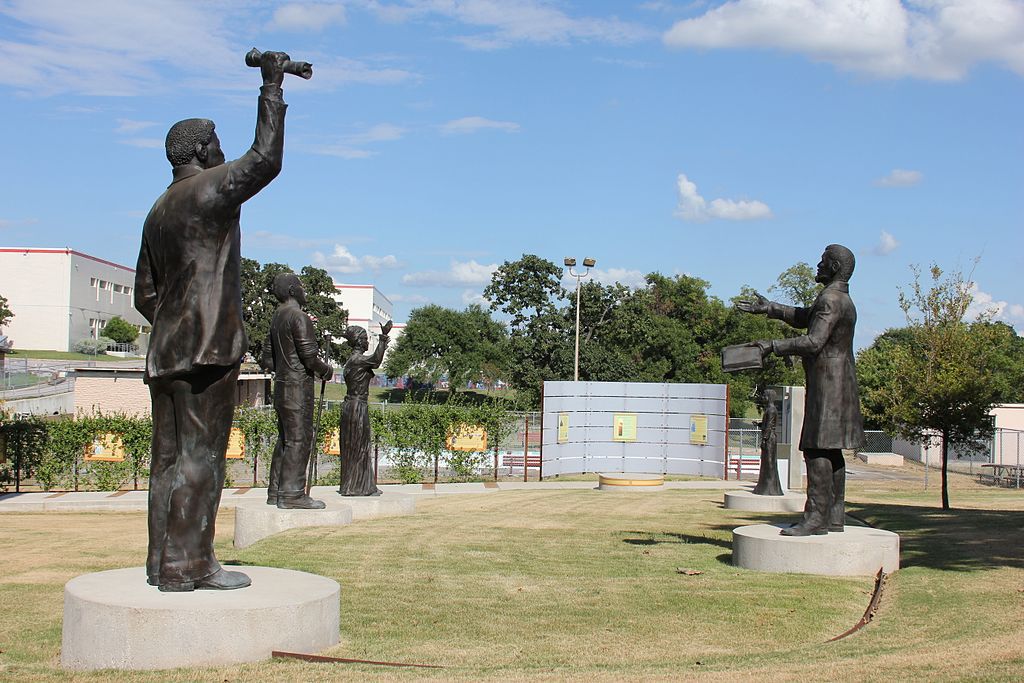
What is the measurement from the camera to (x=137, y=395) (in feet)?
139

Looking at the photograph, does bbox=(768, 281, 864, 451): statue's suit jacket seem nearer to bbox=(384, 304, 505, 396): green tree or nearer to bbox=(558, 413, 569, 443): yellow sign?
bbox=(558, 413, 569, 443): yellow sign

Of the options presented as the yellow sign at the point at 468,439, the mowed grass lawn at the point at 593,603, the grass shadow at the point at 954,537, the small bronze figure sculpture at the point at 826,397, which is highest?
the small bronze figure sculpture at the point at 826,397

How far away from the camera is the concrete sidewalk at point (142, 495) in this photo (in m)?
17.7

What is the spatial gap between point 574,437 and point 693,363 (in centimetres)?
3366

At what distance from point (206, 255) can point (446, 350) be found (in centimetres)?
6449

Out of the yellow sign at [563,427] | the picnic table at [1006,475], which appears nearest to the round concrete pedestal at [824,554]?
the yellow sign at [563,427]

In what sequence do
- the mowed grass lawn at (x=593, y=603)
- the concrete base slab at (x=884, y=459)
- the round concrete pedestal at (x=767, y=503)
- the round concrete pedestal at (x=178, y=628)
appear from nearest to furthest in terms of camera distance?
1. the round concrete pedestal at (x=178, y=628)
2. the mowed grass lawn at (x=593, y=603)
3. the round concrete pedestal at (x=767, y=503)
4. the concrete base slab at (x=884, y=459)

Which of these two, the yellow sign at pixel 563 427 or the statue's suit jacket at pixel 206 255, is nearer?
the statue's suit jacket at pixel 206 255

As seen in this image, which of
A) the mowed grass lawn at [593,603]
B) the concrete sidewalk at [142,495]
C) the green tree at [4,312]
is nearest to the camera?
the mowed grass lawn at [593,603]

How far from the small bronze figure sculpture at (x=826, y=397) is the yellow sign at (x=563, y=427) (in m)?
17.3

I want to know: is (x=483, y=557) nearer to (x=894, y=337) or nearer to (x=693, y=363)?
(x=693, y=363)

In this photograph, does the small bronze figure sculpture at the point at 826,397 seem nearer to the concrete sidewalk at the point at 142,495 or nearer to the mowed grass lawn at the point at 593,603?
the mowed grass lawn at the point at 593,603

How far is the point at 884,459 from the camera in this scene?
42.2 metres

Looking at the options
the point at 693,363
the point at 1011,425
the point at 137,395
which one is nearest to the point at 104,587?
the point at 137,395
